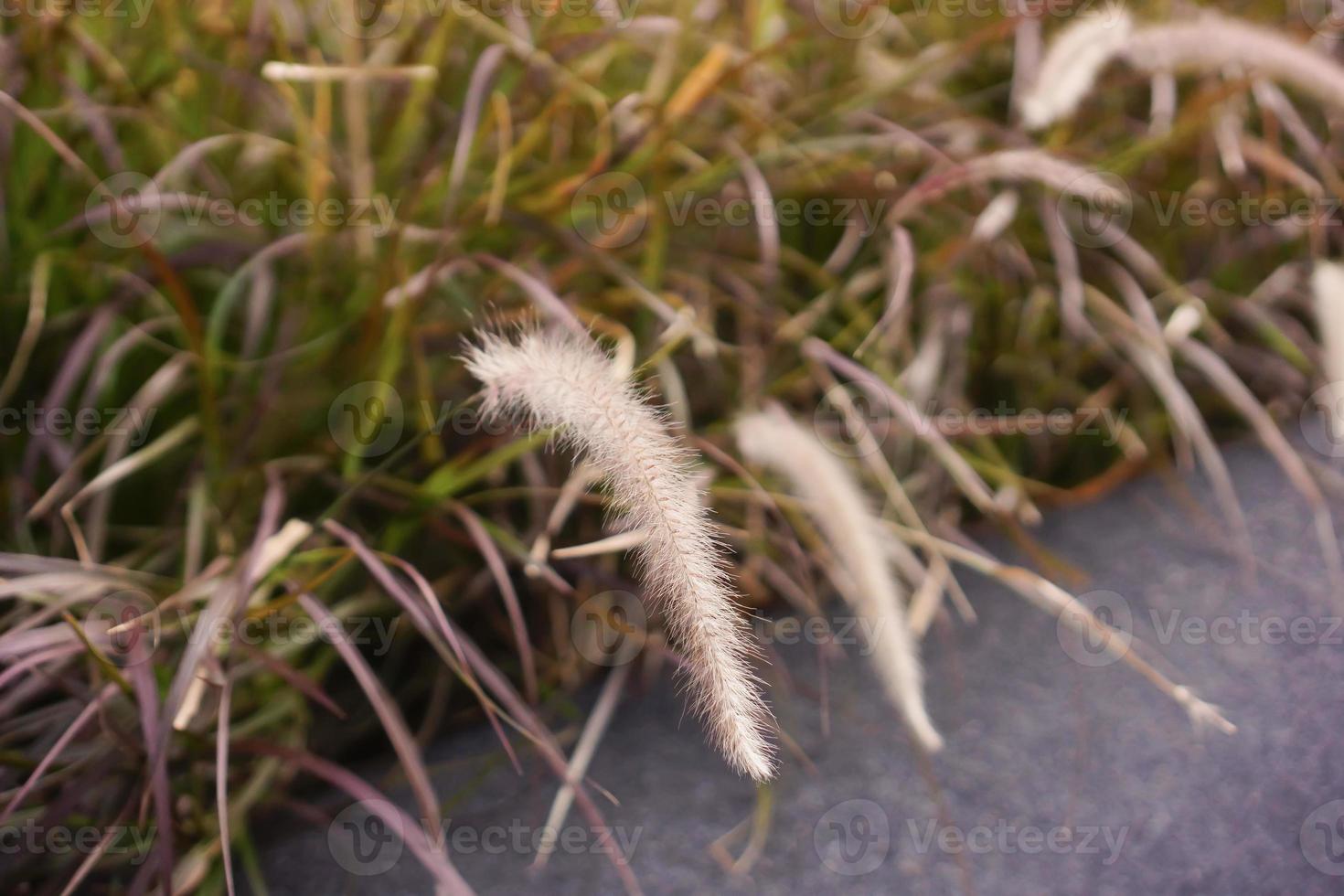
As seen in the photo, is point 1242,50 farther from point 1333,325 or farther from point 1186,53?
point 1333,325

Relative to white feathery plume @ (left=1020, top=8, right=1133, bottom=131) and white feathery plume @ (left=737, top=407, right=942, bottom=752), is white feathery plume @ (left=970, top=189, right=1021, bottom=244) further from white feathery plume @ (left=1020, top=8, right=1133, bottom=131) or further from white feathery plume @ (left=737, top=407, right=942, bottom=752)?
white feathery plume @ (left=737, top=407, right=942, bottom=752)

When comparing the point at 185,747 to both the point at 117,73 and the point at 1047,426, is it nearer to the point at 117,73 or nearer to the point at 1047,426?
the point at 117,73

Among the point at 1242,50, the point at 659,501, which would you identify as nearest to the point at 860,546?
the point at 659,501

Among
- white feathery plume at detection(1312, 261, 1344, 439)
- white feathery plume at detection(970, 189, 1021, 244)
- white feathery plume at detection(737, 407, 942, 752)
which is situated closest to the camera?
white feathery plume at detection(737, 407, 942, 752)

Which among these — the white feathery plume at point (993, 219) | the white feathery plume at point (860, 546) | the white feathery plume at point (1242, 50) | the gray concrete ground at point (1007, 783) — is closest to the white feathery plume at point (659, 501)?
the white feathery plume at point (860, 546)

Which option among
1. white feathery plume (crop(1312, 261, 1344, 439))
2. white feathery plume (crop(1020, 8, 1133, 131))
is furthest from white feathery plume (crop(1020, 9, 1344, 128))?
white feathery plume (crop(1312, 261, 1344, 439))

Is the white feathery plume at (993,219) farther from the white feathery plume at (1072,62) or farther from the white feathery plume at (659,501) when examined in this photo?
the white feathery plume at (659,501)

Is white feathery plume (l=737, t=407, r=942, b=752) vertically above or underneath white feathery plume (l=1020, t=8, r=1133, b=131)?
underneath
